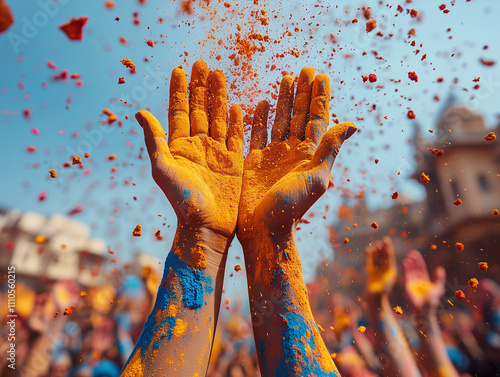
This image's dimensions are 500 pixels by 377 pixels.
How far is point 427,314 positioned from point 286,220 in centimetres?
210

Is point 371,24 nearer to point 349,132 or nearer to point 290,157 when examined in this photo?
point 349,132

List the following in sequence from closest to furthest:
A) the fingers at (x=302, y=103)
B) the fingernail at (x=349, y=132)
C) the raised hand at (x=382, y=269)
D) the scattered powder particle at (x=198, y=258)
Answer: the scattered powder particle at (x=198, y=258) → the fingernail at (x=349, y=132) → the fingers at (x=302, y=103) → the raised hand at (x=382, y=269)

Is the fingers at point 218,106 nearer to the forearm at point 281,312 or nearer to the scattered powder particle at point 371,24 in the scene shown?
the forearm at point 281,312

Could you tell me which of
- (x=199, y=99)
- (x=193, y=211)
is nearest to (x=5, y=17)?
(x=193, y=211)

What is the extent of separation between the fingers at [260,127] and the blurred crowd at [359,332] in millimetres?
1865

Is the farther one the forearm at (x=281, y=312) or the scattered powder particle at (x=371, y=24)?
the scattered powder particle at (x=371, y=24)

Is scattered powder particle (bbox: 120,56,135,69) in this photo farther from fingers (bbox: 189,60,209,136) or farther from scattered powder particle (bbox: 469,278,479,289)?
scattered powder particle (bbox: 469,278,479,289)

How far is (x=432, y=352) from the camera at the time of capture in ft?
8.95

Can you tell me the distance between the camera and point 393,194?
120 inches

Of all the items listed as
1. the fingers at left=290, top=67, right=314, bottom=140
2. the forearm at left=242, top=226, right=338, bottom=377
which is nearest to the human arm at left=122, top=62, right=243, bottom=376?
the forearm at left=242, top=226, right=338, bottom=377

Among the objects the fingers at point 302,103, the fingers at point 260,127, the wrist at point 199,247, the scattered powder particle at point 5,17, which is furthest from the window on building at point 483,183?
the scattered powder particle at point 5,17

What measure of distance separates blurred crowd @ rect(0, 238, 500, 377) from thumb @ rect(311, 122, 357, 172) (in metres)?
1.37

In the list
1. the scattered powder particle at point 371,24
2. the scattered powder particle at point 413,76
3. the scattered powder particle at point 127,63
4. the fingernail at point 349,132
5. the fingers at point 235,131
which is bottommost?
the fingernail at point 349,132

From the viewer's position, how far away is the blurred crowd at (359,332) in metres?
2.87
